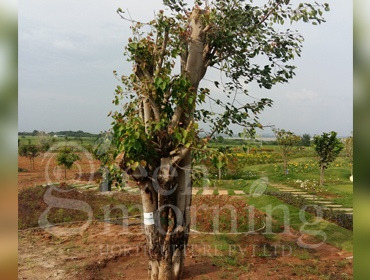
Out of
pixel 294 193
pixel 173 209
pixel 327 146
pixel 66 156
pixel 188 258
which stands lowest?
pixel 188 258

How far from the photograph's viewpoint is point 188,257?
184 inches

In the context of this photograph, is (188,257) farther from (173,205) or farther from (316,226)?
(316,226)

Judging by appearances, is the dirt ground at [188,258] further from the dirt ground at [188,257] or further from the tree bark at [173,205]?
the tree bark at [173,205]

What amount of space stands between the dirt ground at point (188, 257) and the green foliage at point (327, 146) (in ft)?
16.2

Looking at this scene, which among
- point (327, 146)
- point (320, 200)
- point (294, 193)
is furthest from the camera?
point (327, 146)

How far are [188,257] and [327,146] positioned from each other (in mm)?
7429

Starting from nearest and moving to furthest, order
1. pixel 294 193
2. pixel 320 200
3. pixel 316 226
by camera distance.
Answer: pixel 316 226 → pixel 320 200 → pixel 294 193

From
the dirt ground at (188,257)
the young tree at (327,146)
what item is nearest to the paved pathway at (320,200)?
the young tree at (327,146)

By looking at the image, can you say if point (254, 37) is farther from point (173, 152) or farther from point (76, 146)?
point (76, 146)

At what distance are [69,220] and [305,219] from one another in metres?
5.56

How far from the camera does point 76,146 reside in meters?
11.2

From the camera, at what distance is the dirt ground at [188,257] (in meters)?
4.04

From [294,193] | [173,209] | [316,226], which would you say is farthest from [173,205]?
[294,193]

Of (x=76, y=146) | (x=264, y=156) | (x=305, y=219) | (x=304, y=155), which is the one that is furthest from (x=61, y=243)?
(x=304, y=155)
